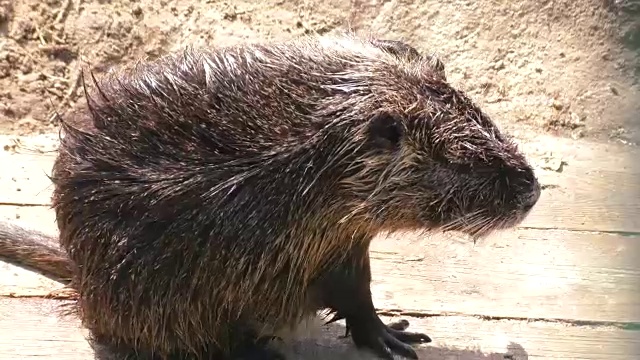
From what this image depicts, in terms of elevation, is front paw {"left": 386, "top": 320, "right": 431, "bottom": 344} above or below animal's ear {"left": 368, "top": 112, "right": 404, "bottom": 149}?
below

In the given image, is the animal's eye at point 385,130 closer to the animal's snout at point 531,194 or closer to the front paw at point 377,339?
the animal's snout at point 531,194

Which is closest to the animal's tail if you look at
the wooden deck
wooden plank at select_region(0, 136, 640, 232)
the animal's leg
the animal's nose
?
the wooden deck

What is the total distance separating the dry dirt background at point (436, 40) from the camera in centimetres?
488

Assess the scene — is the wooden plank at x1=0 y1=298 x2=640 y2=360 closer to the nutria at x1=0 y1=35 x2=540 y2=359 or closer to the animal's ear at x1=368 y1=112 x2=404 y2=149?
the nutria at x1=0 y1=35 x2=540 y2=359

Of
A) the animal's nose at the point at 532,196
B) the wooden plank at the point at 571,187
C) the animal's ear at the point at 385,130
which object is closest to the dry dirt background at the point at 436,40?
the wooden plank at the point at 571,187

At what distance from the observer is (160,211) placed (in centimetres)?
250

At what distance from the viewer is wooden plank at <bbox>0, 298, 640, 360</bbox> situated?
116 inches

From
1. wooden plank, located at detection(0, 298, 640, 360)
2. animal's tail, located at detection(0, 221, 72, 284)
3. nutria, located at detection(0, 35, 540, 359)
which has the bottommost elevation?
wooden plank, located at detection(0, 298, 640, 360)

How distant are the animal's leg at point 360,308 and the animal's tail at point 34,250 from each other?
37.1 inches

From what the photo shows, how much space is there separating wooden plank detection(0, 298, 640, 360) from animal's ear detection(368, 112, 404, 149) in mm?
755

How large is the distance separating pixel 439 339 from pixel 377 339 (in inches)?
9.5

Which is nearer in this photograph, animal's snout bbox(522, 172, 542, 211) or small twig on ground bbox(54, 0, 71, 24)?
animal's snout bbox(522, 172, 542, 211)

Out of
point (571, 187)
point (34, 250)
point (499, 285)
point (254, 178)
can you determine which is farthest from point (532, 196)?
point (34, 250)

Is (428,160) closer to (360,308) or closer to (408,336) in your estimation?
(360,308)
